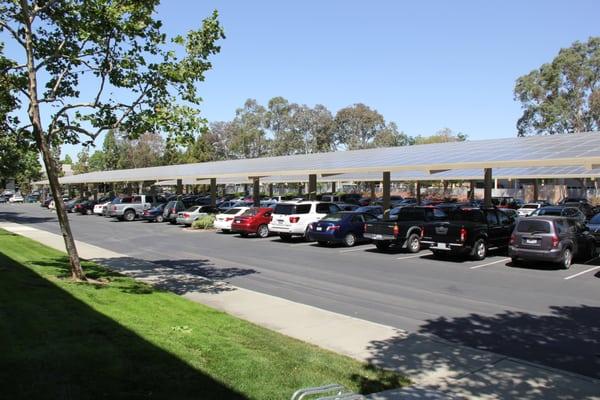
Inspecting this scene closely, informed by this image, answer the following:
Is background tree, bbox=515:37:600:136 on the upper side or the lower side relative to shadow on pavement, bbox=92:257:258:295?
upper

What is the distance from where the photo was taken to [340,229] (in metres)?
21.8

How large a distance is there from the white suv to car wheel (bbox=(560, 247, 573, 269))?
11.2 m

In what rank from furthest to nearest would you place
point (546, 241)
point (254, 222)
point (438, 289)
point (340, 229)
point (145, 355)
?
point (254, 222) → point (340, 229) → point (546, 241) → point (438, 289) → point (145, 355)

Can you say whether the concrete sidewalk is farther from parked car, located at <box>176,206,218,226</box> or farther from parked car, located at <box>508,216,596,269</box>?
parked car, located at <box>176,206,218,226</box>

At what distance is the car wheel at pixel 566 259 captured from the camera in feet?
50.9

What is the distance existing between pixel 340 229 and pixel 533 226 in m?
7.90

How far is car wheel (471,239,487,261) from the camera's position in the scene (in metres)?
17.5

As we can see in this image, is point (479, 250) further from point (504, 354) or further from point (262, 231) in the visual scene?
point (262, 231)

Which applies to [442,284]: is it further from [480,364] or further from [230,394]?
[230,394]

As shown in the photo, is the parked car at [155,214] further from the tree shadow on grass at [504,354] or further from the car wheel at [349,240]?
the tree shadow on grass at [504,354]

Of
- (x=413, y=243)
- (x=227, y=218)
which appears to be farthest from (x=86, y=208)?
(x=413, y=243)

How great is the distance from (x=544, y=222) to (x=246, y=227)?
47.7 feet

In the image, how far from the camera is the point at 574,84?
218 ft

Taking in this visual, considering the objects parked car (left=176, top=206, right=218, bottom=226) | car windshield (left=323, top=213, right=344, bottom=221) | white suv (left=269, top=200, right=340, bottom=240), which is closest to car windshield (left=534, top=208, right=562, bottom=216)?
white suv (left=269, top=200, right=340, bottom=240)
